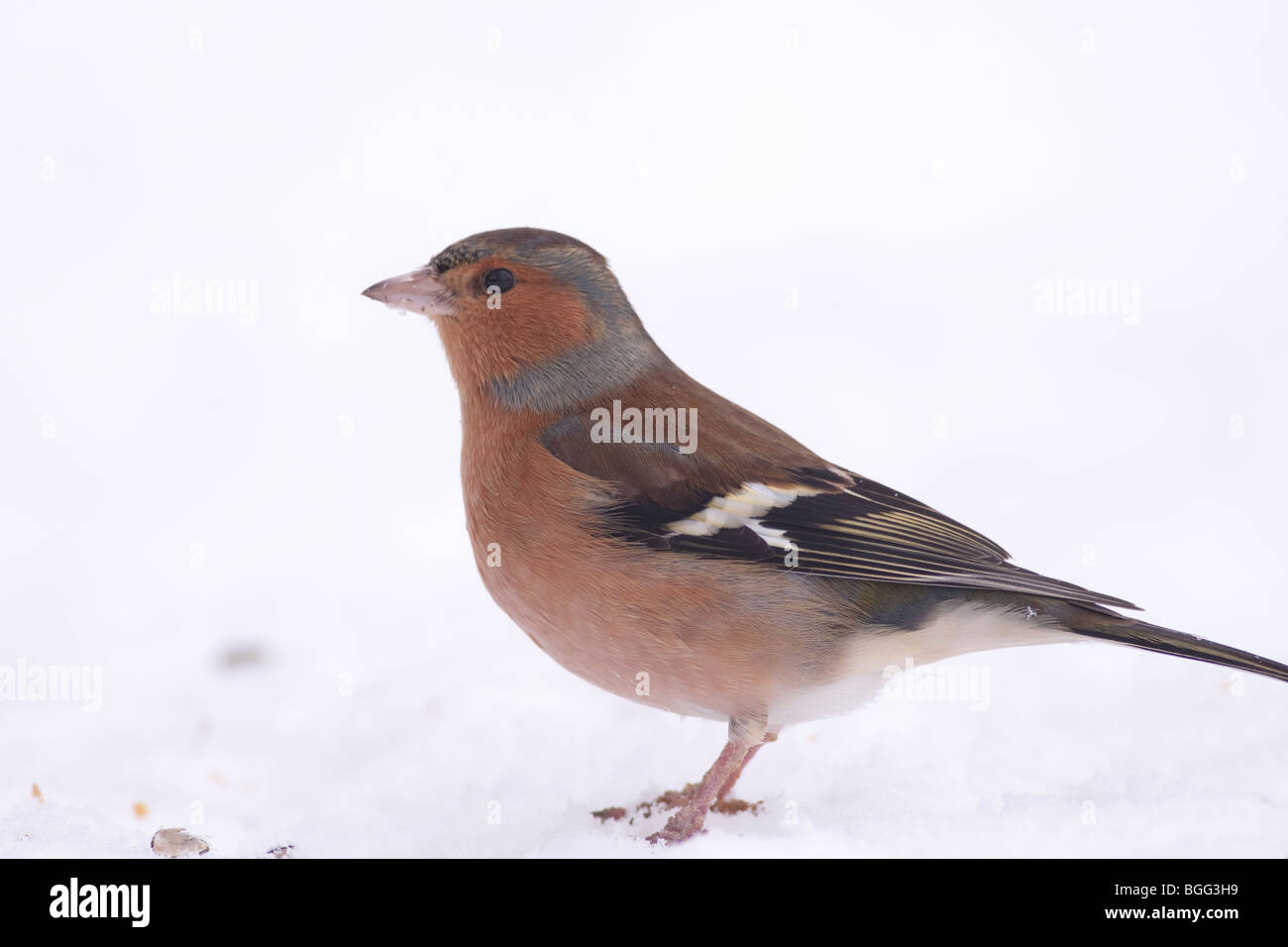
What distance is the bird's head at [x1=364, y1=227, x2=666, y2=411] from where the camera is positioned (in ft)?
13.4

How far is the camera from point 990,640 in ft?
12.5

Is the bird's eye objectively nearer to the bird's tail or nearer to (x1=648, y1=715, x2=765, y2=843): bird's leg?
(x1=648, y1=715, x2=765, y2=843): bird's leg

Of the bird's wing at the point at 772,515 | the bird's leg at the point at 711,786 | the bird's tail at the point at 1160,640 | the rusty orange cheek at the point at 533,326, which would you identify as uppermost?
the rusty orange cheek at the point at 533,326

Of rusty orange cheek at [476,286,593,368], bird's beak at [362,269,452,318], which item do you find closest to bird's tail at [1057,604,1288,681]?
rusty orange cheek at [476,286,593,368]

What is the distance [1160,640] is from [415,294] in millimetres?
2492

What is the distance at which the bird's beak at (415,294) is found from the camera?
407cm

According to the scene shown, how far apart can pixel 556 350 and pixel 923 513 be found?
1.29 m

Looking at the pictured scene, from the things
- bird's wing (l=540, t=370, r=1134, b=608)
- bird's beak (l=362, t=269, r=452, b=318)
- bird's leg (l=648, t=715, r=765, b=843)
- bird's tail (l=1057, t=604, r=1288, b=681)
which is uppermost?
bird's beak (l=362, t=269, r=452, b=318)

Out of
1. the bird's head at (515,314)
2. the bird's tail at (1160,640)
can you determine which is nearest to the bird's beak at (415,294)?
the bird's head at (515,314)

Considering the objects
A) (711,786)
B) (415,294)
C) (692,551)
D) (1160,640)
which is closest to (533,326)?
(415,294)

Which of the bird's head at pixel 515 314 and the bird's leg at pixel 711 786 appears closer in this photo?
the bird's leg at pixel 711 786

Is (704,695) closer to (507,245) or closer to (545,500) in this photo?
(545,500)

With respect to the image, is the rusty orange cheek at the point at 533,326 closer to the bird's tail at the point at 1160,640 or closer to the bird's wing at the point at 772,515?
the bird's wing at the point at 772,515

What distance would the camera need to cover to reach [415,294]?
13.4 ft
